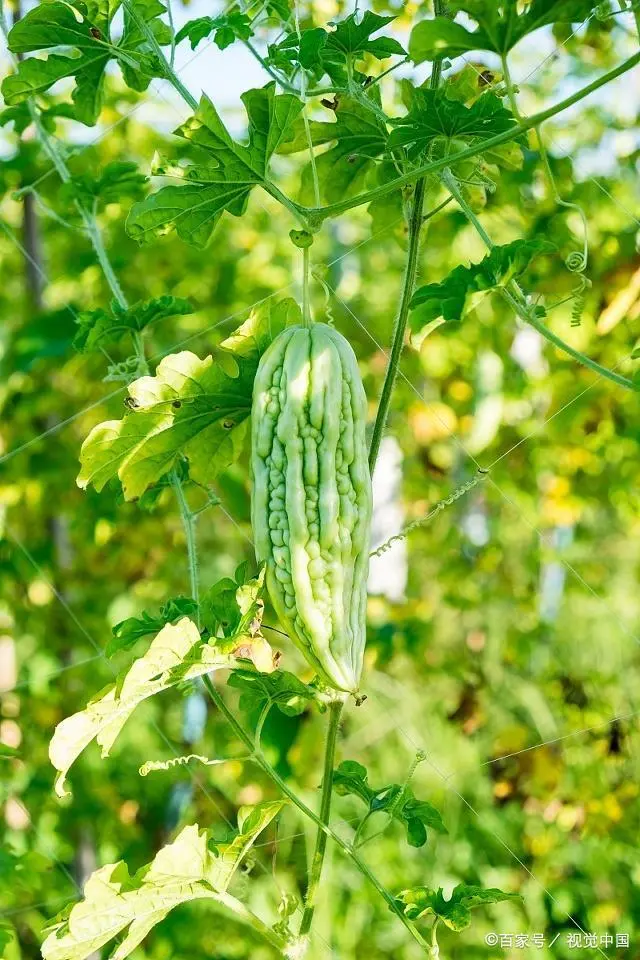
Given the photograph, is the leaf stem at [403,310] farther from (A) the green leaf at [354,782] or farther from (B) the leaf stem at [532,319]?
(A) the green leaf at [354,782]

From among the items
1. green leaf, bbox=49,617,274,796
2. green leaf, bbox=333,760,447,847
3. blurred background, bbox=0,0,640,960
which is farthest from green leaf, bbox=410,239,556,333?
blurred background, bbox=0,0,640,960

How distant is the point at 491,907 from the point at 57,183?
5.81ft

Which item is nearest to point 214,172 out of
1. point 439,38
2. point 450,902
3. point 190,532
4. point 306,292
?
point 306,292

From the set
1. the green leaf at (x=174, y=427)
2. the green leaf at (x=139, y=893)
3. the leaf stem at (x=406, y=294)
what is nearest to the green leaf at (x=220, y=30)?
the leaf stem at (x=406, y=294)

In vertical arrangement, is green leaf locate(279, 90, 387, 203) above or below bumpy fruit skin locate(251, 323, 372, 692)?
above

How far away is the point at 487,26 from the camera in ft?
2.39

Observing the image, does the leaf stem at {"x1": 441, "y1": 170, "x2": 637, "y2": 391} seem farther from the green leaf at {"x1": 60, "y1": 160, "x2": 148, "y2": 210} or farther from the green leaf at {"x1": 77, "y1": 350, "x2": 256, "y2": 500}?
the green leaf at {"x1": 60, "y1": 160, "x2": 148, "y2": 210}

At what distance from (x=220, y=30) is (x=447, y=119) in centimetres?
24

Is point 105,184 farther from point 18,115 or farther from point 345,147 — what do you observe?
point 345,147

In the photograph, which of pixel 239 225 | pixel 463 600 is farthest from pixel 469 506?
pixel 239 225

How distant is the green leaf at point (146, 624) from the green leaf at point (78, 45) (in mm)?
482

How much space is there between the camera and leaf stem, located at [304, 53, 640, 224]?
71 centimetres

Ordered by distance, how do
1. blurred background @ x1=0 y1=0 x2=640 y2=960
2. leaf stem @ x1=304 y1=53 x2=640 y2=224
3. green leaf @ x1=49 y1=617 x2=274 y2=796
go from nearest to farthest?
leaf stem @ x1=304 y1=53 x2=640 y2=224, green leaf @ x1=49 y1=617 x2=274 y2=796, blurred background @ x1=0 y1=0 x2=640 y2=960

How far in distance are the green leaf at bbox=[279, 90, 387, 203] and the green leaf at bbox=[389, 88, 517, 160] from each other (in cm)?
9
